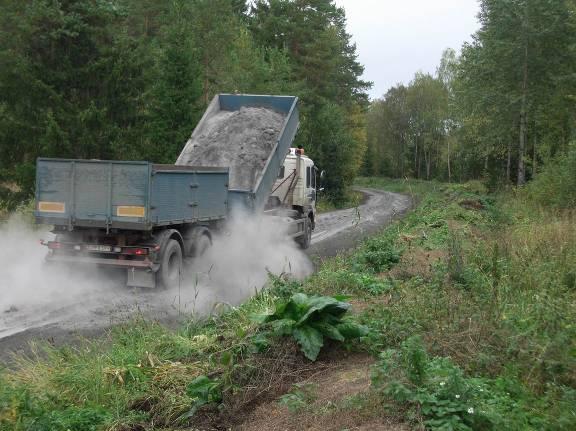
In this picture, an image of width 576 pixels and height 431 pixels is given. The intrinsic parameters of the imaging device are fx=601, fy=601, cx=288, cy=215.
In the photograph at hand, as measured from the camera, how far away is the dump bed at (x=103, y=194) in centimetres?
959

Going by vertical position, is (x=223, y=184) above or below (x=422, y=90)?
below

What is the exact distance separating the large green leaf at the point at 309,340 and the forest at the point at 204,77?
14030 mm

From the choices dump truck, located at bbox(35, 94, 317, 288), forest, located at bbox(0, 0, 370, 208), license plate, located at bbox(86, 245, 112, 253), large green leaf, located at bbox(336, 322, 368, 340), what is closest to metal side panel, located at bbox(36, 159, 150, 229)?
dump truck, located at bbox(35, 94, 317, 288)

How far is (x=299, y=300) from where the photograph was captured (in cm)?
555

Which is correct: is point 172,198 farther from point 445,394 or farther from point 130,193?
point 445,394

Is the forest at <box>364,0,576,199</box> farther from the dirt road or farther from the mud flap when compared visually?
the mud flap

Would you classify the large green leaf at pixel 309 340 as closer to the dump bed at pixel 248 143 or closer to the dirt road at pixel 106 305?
the dirt road at pixel 106 305

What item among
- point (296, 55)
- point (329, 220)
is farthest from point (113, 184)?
point (296, 55)

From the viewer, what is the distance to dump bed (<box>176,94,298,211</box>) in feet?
44.2

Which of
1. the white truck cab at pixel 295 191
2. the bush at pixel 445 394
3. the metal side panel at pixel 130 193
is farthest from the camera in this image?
the white truck cab at pixel 295 191

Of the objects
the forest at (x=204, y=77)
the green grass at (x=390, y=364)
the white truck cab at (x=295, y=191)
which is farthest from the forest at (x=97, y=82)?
the green grass at (x=390, y=364)

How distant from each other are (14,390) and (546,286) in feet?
17.7

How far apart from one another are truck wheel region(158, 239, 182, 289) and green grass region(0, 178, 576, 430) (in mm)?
3314

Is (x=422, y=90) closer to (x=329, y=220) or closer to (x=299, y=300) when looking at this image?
(x=329, y=220)
